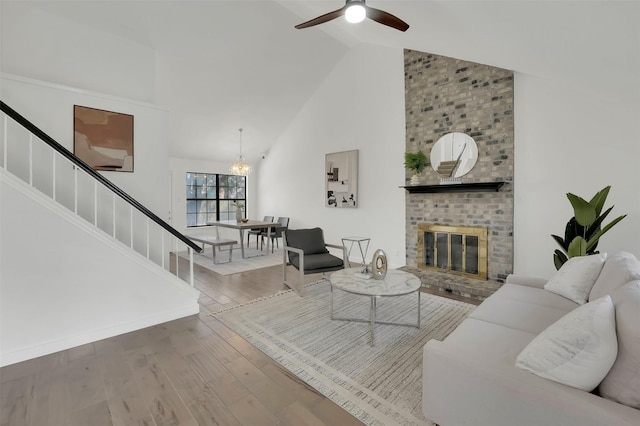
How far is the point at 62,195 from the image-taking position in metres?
3.28

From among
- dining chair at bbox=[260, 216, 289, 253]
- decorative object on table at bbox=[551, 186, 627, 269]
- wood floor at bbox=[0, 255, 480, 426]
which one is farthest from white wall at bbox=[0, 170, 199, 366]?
decorative object on table at bbox=[551, 186, 627, 269]

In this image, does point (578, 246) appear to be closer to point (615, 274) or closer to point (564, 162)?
point (615, 274)

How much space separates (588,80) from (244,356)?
3863 mm

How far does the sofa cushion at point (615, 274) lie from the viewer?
1.74 m

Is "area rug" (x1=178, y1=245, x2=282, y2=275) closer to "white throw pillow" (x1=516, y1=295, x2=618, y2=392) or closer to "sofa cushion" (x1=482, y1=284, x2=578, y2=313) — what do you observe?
"sofa cushion" (x1=482, y1=284, x2=578, y2=313)

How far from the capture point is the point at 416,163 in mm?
4766

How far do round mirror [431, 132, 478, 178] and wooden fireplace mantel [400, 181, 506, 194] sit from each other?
0.75ft

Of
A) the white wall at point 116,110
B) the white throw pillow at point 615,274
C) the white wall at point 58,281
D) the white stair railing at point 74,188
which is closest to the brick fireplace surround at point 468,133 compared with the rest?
the white throw pillow at point 615,274

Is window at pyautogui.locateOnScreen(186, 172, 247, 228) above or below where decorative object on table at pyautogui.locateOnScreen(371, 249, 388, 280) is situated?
above

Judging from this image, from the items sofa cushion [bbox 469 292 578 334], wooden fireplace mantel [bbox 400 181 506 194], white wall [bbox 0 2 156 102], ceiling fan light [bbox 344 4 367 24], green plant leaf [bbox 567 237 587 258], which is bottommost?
sofa cushion [bbox 469 292 578 334]

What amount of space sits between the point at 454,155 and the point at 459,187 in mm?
547

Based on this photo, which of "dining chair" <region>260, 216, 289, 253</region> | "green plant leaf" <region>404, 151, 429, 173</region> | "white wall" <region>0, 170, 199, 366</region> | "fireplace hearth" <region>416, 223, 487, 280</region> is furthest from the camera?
"dining chair" <region>260, 216, 289, 253</region>

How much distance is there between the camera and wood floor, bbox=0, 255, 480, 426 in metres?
1.74

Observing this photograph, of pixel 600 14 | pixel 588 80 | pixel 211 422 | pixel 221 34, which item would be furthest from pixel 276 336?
pixel 221 34
